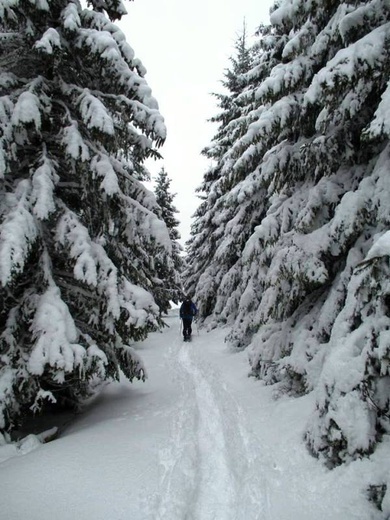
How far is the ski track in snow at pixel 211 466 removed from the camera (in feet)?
12.6

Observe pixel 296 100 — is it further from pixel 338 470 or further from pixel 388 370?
pixel 338 470

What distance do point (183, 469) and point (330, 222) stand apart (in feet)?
14.4

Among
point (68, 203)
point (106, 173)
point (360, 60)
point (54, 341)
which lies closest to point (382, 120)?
point (360, 60)

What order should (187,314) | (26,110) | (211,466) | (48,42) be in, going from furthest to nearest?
1. (187,314)
2. (48,42)
3. (26,110)
4. (211,466)

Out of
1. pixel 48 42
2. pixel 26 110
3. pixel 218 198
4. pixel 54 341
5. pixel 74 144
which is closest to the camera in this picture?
pixel 54 341

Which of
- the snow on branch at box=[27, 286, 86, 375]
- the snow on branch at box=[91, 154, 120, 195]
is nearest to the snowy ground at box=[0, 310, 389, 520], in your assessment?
the snow on branch at box=[27, 286, 86, 375]

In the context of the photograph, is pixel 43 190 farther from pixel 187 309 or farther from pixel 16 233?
pixel 187 309

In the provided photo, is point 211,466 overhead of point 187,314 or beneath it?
beneath

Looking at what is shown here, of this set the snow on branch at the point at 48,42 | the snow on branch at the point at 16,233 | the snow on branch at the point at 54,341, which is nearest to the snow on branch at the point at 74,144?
the snow on branch at the point at 16,233

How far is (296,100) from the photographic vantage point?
7410 millimetres

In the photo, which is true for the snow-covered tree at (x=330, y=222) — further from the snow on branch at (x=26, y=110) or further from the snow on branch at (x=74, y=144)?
the snow on branch at (x=26, y=110)

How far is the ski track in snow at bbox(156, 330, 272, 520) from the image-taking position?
3855 mm

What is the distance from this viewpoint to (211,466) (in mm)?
4770

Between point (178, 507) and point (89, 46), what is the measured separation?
7393 mm
